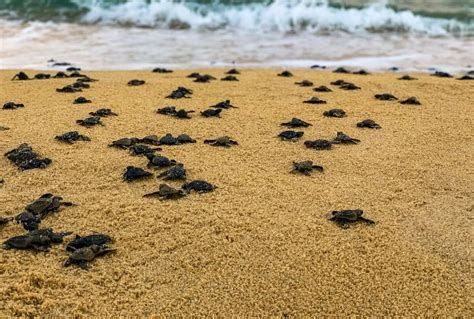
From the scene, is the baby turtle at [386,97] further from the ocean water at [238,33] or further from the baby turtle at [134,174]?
the baby turtle at [134,174]

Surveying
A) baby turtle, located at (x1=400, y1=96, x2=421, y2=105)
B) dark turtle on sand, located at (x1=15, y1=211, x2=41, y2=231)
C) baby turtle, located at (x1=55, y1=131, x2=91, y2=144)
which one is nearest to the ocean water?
baby turtle, located at (x1=400, y1=96, x2=421, y2=105)

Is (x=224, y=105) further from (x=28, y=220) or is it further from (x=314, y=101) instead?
(x=28, y=220)

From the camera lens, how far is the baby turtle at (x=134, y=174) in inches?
168

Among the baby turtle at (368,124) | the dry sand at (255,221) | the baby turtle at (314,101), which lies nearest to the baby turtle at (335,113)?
the dry sand at (255,221)

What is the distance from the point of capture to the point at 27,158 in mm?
4598

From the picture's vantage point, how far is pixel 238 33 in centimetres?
1453

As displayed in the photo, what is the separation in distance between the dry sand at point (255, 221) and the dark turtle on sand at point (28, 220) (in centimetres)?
7

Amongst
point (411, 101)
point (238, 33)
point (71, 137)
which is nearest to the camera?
point (71, 137)

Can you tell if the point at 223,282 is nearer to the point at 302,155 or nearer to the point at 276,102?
the point at 302,155

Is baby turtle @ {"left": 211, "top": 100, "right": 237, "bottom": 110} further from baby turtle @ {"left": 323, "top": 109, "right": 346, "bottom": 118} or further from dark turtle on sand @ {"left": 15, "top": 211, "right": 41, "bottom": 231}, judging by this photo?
dark turtle on sand @ {"left": 15, "top": 211, "right": 41, "bottom": 231}

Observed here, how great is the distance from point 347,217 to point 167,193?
50.9 inches

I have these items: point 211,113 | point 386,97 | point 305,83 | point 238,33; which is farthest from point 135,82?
point 238,33

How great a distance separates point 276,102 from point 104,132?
2.44 metres

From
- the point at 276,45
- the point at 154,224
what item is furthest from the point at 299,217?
the point at 276,45
